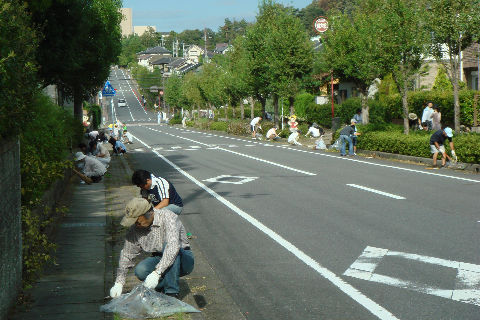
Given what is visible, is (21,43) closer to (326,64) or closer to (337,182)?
(337,182)

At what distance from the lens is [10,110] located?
6.55 meters

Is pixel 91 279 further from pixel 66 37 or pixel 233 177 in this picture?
pixel 233 177

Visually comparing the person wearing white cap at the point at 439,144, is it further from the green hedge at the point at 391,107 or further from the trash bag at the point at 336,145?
the green hedge at the point at 391,107

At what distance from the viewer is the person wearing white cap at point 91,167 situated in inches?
741

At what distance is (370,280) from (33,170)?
479cm

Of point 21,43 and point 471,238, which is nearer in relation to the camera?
point 21,43

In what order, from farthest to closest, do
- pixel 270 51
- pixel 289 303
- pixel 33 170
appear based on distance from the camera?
pixel 270 51 → pixel 33 170 → pixel 289 303

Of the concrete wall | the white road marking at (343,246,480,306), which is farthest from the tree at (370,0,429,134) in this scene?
the concrete wall

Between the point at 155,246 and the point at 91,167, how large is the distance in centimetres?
1295

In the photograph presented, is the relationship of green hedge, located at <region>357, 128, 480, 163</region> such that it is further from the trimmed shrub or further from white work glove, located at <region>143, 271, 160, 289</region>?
the trimmed shrub

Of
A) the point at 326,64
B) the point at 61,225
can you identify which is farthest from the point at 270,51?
the point at 61,225

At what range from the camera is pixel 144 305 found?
243 inches

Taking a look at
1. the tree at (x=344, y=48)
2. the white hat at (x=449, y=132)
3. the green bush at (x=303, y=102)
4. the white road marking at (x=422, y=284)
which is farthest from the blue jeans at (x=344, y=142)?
the green bush at (x=303, y=102)

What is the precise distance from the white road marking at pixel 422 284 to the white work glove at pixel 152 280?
286 centimetres
